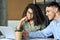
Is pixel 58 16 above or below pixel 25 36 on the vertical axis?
above

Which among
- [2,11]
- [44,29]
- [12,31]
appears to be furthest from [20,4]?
[12,31]

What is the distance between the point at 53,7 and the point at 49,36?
35cm

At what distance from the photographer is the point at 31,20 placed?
300 cm

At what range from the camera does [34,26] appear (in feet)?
9.80

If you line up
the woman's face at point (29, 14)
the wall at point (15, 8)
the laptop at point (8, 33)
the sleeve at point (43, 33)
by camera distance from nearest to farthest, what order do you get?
the laptop at point (8, 33)
the sleeve at point (43, 33)
the woman's face at point (29, 14)
the wall at point (15, 8)

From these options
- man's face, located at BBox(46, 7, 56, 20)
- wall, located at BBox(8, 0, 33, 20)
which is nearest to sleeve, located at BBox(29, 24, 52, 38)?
man's face, located at BBox(46, 7, 56, 20)

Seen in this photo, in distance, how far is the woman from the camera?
9.61ft

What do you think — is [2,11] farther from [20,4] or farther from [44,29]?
[44,29]

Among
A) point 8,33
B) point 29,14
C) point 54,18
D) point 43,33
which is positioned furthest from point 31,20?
point 8,33

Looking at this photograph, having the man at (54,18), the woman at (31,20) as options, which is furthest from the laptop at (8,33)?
the woman at (31,20)

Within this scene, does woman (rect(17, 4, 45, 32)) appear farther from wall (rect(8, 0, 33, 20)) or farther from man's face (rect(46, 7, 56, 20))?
wall (rect(8, 0, 33, 20))

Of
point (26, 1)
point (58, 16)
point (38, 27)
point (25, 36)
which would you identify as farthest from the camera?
point (26, 1)

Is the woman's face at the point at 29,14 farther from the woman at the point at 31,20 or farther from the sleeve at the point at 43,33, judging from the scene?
the sleeve at the point at 43,33

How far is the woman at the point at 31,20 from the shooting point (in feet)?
9.61
